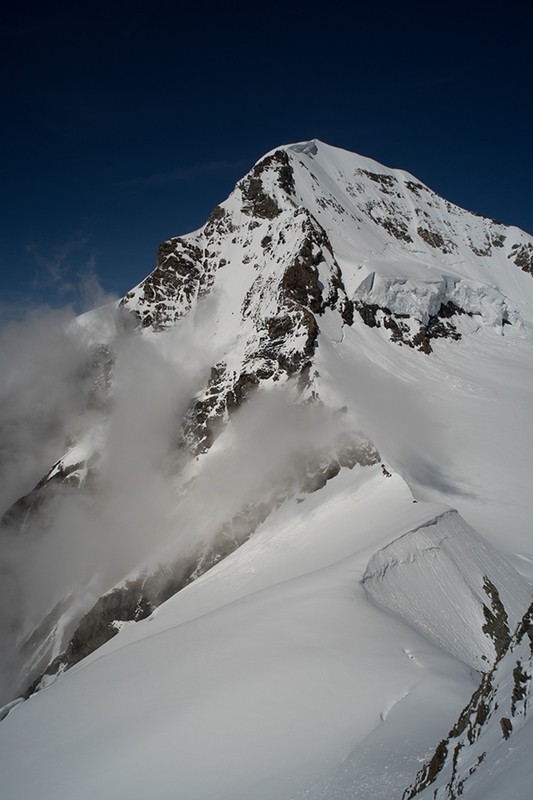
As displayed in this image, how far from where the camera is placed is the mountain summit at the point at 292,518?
1048 cm

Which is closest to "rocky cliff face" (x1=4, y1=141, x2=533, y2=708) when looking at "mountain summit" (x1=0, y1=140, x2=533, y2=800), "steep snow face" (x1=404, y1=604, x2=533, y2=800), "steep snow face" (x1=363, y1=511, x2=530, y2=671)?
"mountain summit" (x1=0, y1=140, x2=533, y2=800)

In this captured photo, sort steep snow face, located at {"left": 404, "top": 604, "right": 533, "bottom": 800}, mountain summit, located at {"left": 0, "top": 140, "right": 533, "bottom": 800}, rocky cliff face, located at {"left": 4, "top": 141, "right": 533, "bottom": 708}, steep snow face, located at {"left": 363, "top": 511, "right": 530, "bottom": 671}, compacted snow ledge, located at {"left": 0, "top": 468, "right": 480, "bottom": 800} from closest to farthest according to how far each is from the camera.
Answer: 1. steep snow face, located at {"left": 404, "top": 604, "right": 533, "bottom": 800}
2. compacted snow ledge, located at {"left": 0, "top": 468, "right": 480, "bottom": 800}
3. mountain summit, located at {"left": 0, "top": 140, "right": 533, "bottom": 800}
4. steep snow face, located at {"left": 363, "top": 511, "right": 530, "bottom": 671}
5. rocky cliff face, located at {"left": 4, "top": 141, "right": 533, "bottom": 708}

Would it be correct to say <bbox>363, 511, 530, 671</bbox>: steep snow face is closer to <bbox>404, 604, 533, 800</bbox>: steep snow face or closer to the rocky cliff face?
<bbox>404, 604, 533, 800</bbox>: steep snow face

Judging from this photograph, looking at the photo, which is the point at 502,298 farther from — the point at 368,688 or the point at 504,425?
the point at 368,688

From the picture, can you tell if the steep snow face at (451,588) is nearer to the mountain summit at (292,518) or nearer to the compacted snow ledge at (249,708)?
the mountain summit at (292,518)

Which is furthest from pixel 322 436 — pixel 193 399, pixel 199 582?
pixel 193 399

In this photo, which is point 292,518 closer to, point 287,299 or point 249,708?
point 249,708

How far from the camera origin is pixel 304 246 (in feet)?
223

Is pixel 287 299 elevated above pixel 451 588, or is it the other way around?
pixel 287 299

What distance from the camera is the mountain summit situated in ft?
34.4

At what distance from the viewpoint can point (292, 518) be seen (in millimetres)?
38656

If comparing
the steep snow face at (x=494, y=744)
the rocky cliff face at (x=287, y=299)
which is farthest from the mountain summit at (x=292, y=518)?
the rocky cliff face at (x=287, y=299)

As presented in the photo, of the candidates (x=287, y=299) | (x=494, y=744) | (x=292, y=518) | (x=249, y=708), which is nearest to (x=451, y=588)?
(x=249, y=708)

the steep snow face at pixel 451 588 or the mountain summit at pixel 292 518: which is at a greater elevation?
the mountain summit at pixel 292 518
